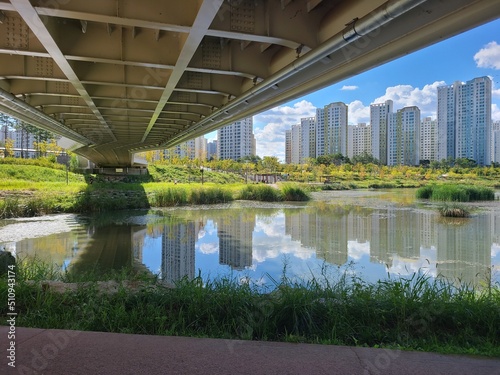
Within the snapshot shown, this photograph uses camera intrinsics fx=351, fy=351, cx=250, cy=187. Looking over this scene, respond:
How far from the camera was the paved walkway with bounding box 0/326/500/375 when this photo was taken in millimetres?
2896

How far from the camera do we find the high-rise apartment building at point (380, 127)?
61763mm

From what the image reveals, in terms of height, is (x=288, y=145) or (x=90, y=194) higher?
(x=288, y=145)

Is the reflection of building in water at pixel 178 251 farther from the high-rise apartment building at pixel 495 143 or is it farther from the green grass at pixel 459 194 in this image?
the high-rise apartment building at pixel 495 143

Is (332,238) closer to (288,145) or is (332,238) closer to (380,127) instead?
(380,127)

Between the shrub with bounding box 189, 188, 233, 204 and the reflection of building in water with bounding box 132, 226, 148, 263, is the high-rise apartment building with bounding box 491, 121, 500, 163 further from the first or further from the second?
the reflection of building in water with bounding box 132, 226, 148, 263

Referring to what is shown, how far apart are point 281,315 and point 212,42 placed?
541 centimetres

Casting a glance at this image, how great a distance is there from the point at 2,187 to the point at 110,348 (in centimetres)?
2993

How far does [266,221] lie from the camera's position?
2216cm

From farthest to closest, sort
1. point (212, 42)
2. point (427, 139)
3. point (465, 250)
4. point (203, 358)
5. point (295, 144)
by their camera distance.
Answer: point (295, 144) < point (427, 139) < point (465, 250) < point (212, 42) < point (203, 358)

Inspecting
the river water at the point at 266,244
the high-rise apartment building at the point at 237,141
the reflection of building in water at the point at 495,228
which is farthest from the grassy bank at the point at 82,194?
the high-rise apartment building at the point at 237,141

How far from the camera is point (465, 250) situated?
13.8m

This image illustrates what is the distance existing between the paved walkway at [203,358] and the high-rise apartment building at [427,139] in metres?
53.8

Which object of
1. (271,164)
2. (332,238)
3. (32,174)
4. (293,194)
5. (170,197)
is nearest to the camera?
(332,238)

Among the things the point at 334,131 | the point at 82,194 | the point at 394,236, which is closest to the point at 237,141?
the point at 334,131
